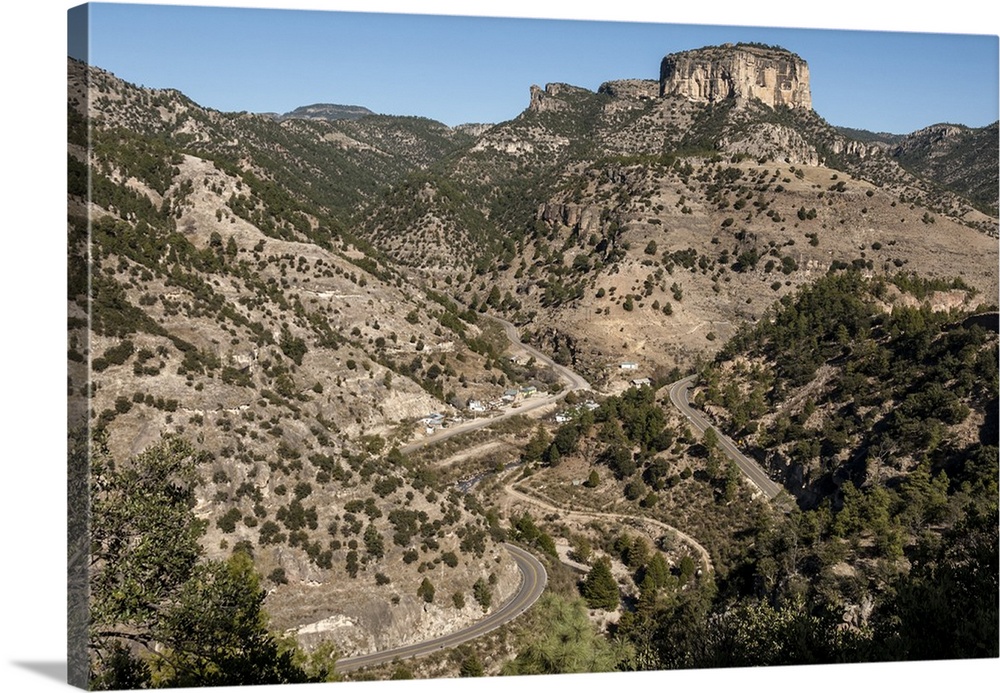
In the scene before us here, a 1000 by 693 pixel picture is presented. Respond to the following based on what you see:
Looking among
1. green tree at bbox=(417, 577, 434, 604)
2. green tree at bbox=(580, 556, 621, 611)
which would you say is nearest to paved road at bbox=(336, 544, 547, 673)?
green tree at bbox=(580, 556, 621, 611)

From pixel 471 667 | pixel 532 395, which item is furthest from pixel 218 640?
pixel 532 395

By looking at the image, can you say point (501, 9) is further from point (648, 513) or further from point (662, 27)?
point (648, 513)

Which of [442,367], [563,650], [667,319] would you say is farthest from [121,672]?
[667,319]

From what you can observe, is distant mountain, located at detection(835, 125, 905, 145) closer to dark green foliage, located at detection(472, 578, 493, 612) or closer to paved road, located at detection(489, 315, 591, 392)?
paved road, located at detection(489, 315, 591, 392)

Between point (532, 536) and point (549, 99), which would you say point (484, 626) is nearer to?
point (532, 536)

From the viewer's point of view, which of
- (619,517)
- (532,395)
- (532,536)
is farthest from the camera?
(532,395)

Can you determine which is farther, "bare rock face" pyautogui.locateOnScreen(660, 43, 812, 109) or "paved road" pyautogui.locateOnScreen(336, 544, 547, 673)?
"bare rock face" pyautogui.locateOnScreen(660, 43, 812, 109)

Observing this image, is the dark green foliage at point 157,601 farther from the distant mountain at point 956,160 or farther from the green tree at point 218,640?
the distant mountain at point 956,160
